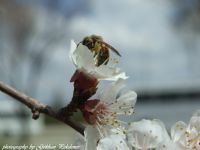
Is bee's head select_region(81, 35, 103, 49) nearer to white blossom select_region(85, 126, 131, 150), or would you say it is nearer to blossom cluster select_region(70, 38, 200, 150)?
blossom cluster select_region(70, 38, 200, 150)

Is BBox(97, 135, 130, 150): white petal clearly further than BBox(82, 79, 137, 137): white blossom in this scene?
No

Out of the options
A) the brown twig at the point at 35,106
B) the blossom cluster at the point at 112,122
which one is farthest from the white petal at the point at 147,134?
the brown twig at the point at 35,106

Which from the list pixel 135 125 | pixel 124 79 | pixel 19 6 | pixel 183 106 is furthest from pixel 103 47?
pixel 183 106

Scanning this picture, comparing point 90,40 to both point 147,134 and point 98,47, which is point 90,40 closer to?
point 98,47

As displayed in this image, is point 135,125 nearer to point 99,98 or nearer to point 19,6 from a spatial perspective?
point 99,98

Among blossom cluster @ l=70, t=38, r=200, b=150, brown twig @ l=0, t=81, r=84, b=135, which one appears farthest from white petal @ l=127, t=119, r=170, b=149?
brown twig @ l=0, t=81, r=84, b=135

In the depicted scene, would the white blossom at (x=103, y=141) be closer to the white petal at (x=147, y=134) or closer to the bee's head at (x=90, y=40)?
the white petal at (x=147, y=134)

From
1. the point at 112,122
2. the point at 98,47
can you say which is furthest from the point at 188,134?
the point at 98,47
